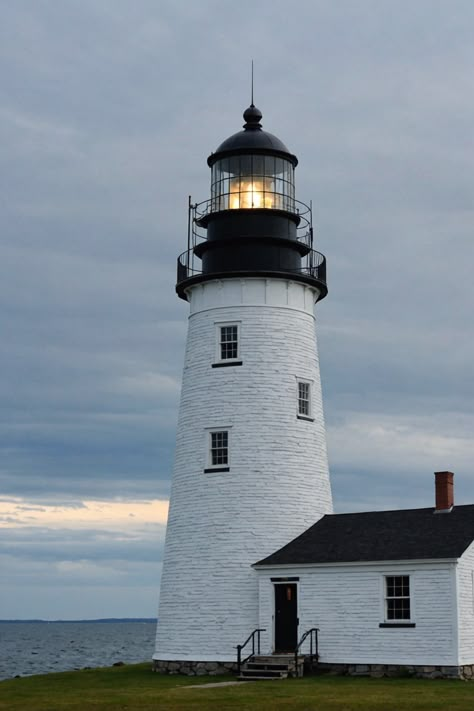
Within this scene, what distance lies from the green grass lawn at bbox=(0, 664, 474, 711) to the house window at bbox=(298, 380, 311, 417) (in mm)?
7708

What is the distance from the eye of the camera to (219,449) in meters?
30.4

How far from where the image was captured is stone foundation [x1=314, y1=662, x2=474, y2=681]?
85.9 feet

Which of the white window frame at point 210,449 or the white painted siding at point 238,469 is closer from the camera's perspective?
the white painted siding at point 238,469

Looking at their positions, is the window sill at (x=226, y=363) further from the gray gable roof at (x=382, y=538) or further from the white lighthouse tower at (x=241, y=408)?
the gray gable roof at (x=382, y=538)

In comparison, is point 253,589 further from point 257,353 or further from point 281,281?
point 281,281

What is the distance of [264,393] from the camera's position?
30531mm

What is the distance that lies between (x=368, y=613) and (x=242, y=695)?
18.7 ft

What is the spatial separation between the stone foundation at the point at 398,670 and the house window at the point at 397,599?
1177mm

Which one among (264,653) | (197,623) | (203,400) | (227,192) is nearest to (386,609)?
(264,653)

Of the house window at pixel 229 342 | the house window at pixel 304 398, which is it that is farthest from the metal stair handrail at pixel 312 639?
the house window at pixel 229 342

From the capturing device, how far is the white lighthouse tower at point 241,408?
29625 mm

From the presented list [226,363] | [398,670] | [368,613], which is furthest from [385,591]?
[226,363]

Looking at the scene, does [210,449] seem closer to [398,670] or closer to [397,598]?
[397,598]

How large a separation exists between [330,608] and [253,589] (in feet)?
7.57
